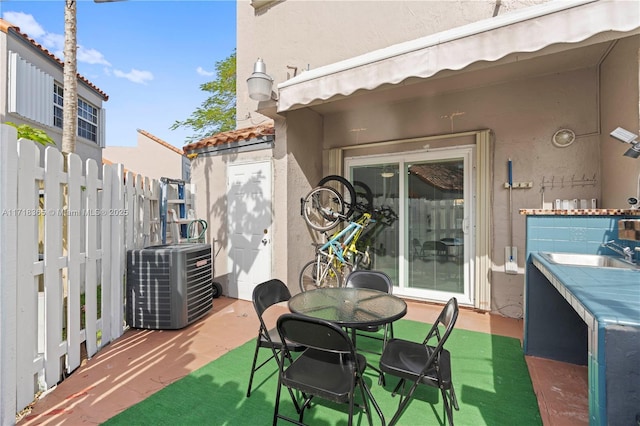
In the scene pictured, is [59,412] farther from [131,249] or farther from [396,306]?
[396,306]

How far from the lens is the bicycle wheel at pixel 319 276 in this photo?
18.6ft

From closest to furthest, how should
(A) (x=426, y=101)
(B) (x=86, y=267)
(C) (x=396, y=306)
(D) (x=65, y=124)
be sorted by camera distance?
(C) (x=396, y=306)
(B) (x=86, y=267)
(D) (x=65, y=124)
(A) (x=426, y=101)

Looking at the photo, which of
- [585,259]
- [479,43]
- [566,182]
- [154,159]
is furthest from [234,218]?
[154,159]

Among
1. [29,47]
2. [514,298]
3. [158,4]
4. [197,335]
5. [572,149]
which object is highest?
[29,47]

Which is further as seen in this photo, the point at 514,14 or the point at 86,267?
the point at 86,267

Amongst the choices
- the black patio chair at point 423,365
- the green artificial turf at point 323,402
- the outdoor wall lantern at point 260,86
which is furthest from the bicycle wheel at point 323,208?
the black patio chair at point 423,365

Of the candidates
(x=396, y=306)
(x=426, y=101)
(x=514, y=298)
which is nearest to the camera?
(x=396, y=306)

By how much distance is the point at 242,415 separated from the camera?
2.51m

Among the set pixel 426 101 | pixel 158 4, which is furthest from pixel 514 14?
pixel 158 4

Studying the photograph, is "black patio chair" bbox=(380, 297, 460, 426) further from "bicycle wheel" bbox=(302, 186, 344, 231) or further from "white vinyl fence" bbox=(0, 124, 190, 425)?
"bicycle wheel" bbox=(302, 186, 344, 231)

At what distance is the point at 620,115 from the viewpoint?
361 centimetres

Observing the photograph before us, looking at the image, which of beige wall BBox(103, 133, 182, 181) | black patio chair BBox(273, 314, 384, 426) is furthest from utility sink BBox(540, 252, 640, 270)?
beige wall BBox(103, 133, 182, 181)

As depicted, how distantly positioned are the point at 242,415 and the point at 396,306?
1.63 meters

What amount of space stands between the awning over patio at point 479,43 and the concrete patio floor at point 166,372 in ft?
11.0
